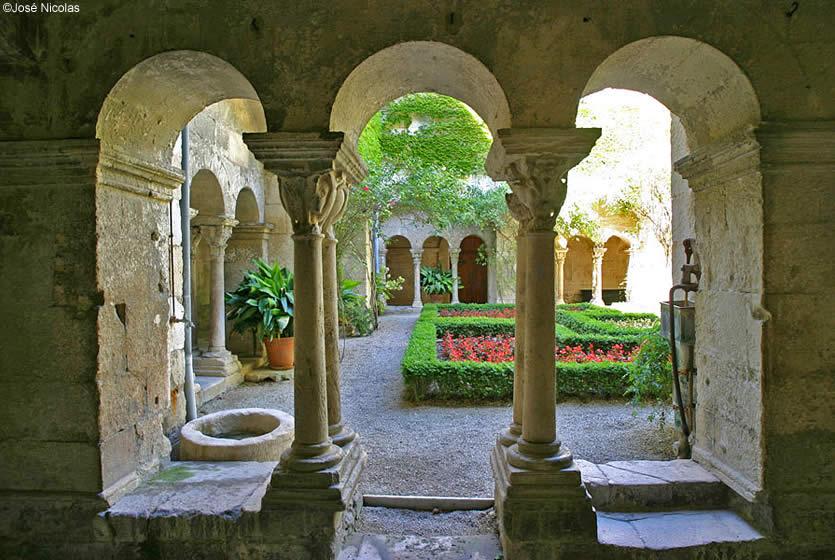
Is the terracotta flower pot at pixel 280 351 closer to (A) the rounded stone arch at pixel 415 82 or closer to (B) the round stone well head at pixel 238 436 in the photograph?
(B) the round stone well head at pixel 238 436

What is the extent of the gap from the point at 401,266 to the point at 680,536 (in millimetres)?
19659

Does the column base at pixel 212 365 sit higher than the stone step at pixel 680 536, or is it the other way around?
the column base at pixel 212 365

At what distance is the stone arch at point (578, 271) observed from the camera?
21.9 metres

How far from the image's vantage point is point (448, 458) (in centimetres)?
461

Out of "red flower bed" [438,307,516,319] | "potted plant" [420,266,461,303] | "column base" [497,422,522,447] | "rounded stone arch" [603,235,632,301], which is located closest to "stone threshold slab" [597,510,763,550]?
"column base" [497,422,522,447]

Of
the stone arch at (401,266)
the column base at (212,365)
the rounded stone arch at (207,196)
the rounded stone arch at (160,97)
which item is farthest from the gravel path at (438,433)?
the stone arch at (401,266)

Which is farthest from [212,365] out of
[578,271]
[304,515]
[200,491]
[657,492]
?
[578,271]

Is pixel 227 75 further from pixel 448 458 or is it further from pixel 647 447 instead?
pixel 647 447

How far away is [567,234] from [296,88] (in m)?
15.7

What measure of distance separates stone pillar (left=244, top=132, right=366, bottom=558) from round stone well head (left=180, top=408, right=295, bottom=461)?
768 millimetres

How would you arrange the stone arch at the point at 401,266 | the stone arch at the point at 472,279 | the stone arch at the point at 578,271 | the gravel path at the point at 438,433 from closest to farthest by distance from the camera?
the gravel path at the point at 438,433 < the stone arch at the point at 401,266 < the stone arch at the point at 578,271 < the stone arch at the point at 472,279

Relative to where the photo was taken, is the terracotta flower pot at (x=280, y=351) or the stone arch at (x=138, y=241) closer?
the stone arch at (x=138, y=241)

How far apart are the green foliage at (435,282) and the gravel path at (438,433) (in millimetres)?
11912

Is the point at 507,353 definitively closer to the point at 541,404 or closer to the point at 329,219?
the point at 541,404
